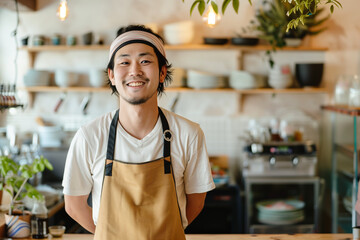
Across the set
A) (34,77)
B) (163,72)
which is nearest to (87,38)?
(34,77)

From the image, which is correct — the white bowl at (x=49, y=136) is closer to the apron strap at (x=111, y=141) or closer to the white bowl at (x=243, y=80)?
the white bowl at (x=243, y=80)

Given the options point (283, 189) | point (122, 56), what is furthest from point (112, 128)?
point (283, 189)

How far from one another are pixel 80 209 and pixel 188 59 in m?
2.92

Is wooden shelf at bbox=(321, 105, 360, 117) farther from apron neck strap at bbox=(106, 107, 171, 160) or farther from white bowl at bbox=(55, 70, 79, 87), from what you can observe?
white bowl at bbox=(55, 70, 79, 87)

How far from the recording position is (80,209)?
6.44 feet

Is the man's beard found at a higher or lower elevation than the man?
higher

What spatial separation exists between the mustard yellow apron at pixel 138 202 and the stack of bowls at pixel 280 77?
2856 millimetres

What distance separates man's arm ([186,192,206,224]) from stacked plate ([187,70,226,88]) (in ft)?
8.22

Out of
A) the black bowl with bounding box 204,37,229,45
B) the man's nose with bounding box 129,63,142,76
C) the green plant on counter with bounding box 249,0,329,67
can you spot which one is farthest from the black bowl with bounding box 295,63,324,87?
the man's nose with bounding box 129,63,142,76

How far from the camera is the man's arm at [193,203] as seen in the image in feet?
6.48

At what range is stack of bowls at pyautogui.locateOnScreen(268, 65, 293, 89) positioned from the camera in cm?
446

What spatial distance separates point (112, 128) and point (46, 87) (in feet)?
9.50

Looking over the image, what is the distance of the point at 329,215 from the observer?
4.68m

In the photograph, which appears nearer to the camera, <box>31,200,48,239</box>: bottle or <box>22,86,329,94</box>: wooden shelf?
<box>31,200,48,239</box>: bottle
